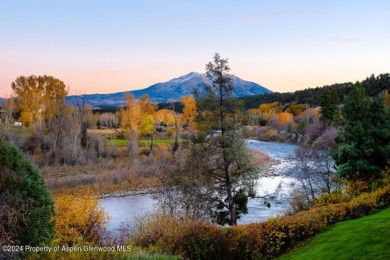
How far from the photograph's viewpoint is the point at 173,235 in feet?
47.8

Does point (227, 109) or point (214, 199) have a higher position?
point (227, 109)

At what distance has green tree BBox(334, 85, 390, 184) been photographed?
69.7 feet

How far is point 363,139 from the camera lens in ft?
70.5

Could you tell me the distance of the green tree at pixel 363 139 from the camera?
2125 centimetres

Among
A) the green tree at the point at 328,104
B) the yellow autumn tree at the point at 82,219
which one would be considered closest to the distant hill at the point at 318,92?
the green tree at the point at 328,104

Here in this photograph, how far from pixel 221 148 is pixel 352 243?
14.7 meters

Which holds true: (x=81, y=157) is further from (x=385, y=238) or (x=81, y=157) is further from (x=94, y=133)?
(x=385, y=238)

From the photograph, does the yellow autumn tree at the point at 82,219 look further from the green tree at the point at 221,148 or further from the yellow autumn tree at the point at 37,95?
the yellow autumn tree at the point at 37,95

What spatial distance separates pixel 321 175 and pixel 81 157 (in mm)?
33109

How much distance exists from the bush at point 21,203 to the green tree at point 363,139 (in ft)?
53.9

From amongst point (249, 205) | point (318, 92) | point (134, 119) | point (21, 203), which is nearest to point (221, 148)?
point (249, 205)

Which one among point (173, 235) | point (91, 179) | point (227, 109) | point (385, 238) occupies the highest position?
point (227, 109)

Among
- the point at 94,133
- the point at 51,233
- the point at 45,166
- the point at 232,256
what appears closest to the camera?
the point at 51,233

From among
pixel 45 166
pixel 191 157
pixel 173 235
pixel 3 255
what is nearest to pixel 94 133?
pixel 45 166
